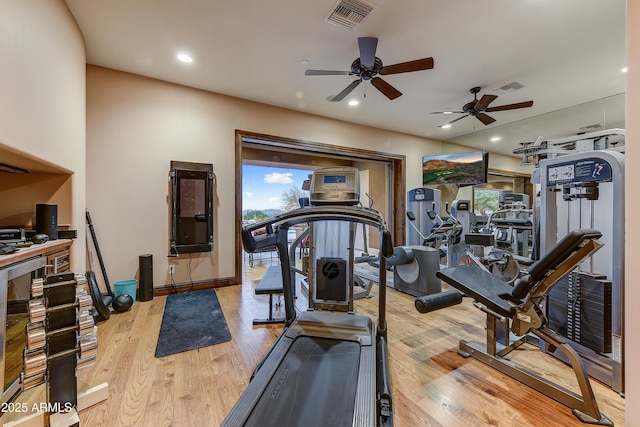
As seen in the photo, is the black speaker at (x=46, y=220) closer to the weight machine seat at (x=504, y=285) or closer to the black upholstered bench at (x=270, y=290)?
the black upholstered bench at (x=270, y=290)

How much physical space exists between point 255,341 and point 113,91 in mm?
3510

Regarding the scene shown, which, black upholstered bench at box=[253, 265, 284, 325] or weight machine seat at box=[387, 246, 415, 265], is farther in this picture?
weight machine seat at box=[387, 246, 415, 265]

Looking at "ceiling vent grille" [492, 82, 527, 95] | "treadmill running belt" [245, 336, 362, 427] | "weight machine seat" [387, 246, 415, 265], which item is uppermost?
"ceiling vent grille" [492, 82, 527, 95]

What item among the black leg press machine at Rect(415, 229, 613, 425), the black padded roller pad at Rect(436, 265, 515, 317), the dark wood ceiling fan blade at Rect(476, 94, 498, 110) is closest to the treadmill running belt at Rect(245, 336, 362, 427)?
the black leg press machine at Rect(415, 229, 613, 425)

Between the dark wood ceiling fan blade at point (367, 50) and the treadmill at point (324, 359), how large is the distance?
1255mm

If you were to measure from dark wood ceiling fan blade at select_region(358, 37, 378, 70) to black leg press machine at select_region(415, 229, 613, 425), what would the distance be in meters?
2.20

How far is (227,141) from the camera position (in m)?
3.97

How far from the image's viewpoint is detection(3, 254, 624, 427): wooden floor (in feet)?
4.76

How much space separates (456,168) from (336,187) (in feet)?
16.0

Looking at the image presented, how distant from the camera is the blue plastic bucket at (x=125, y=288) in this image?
10.2 ft

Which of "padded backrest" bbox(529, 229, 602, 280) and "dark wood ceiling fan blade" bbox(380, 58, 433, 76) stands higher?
"dark wood ceiling fan blade" bbox(380, 58, 433, 76)

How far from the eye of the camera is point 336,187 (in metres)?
2.33

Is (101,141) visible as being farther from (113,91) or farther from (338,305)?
(338,305)

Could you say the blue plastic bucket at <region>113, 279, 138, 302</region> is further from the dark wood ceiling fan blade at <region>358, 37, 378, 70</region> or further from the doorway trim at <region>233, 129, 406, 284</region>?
the dark wood ceiling fan blade at <region>358, 37, 378, 70</region>
